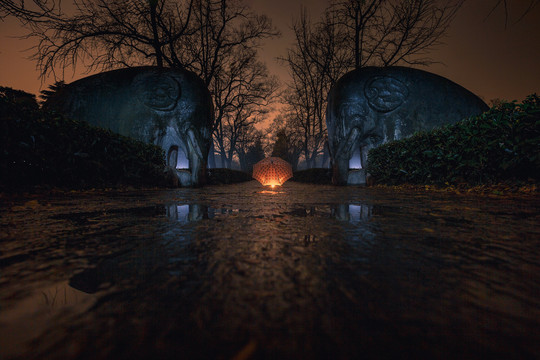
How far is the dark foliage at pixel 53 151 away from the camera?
12.3ft

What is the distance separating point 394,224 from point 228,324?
1.56 metres

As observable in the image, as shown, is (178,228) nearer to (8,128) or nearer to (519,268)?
(519,268)

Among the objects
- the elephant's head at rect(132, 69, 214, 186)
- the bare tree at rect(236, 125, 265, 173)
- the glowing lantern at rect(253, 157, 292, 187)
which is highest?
the bare tree at rect(236, 125, 265, 173)

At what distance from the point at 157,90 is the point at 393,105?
900cm

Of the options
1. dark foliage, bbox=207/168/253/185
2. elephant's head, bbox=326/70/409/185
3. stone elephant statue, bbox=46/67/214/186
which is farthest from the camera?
dark foliage, bbox=207/168/253/185

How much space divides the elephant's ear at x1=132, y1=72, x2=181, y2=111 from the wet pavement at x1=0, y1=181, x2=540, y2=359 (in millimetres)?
9031

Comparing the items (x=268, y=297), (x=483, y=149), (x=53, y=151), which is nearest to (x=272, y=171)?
(x=483, y=149)

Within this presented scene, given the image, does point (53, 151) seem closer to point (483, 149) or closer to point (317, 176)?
point (483, 149)

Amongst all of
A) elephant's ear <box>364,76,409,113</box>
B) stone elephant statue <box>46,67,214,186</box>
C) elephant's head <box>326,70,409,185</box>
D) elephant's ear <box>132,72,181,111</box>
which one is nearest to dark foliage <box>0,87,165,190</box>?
stone elephant statue <box>46,67,214,186</box>

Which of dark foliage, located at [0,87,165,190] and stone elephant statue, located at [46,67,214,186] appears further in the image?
stone elephant statue, located at [46,67,214,186]

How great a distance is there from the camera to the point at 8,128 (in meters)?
3.71

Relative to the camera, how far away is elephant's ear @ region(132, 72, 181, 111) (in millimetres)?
9305

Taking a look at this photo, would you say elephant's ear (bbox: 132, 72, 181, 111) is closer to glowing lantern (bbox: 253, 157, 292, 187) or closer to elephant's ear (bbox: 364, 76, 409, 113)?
glowing lantern (bbox: 253, 157, 292, 187)

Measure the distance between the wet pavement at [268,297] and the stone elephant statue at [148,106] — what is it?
28.6 feet
